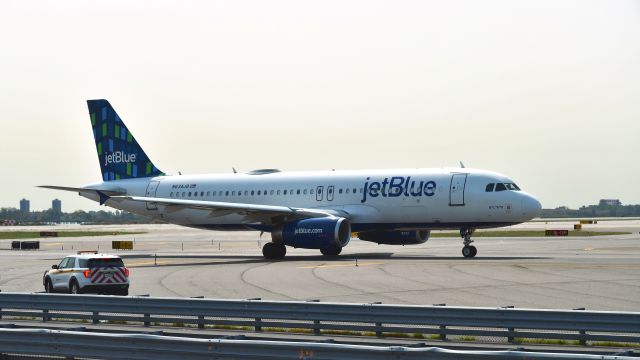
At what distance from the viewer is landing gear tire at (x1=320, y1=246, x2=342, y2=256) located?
152 feet

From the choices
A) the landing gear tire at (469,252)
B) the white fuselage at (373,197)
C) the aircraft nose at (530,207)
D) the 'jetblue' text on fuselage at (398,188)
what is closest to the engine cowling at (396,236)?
the white fuselage at (373,197)

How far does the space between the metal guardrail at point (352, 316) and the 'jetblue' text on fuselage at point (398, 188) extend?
1004 inches

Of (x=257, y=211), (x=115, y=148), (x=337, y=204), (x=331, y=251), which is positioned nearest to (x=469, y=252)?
(x=331, y=251)

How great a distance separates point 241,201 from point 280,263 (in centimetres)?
1029

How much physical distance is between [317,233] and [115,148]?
20377mm

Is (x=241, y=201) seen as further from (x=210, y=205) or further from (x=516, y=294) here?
(x=516, y=294)

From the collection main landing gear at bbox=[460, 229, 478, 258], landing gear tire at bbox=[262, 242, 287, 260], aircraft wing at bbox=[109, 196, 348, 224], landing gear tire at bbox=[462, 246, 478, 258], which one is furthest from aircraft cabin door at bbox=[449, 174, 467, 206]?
landing gear tire at bbox=[262, 242, 287, 260]

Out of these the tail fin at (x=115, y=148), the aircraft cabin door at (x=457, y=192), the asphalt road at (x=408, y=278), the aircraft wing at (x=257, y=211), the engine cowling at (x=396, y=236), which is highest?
the tail fin at (x=115, y=148)

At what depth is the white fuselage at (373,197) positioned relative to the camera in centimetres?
4544

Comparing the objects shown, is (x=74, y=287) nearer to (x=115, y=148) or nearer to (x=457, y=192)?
(x=457, y=192)

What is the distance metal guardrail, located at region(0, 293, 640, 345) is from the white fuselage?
25385 millimetres

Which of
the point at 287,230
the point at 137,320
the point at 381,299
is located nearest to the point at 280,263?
the point at 287,230

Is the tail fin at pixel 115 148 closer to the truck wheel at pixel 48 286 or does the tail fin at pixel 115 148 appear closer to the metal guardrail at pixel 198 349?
the truck wheel at pixel 48 286

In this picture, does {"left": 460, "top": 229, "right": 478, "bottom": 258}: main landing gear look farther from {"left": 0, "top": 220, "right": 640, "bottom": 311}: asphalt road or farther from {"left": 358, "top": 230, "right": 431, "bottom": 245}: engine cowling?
{"left": 358, "top": 230, "right": 431, "bottom": 245}: engine cowling
